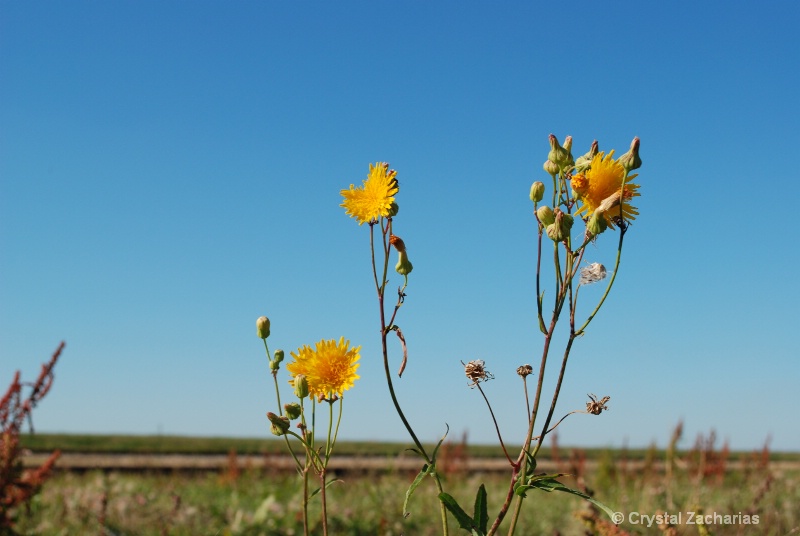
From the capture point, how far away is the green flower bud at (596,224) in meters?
1.83

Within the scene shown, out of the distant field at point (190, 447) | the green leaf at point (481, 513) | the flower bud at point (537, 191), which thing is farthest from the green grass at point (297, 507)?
the distant field at point (190, 447)

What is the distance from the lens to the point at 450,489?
7.64 metres

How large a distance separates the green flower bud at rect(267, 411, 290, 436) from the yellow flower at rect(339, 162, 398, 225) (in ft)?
1.81

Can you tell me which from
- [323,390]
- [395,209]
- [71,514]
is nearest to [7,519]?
[71,514]

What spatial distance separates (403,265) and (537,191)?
0.39m

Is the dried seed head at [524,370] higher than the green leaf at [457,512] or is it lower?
higher

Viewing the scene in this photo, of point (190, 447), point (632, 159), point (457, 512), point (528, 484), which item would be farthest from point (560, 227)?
Result: point (190, 447)

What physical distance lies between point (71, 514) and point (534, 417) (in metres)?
5.12

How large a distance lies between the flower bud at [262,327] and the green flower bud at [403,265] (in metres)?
0.49

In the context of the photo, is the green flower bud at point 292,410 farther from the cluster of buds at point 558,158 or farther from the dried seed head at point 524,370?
the cluster of buds at point 558,158

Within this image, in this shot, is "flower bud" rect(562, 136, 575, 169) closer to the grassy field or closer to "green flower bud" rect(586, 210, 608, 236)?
"green flower bud" rect(586, 210, 608, 236)

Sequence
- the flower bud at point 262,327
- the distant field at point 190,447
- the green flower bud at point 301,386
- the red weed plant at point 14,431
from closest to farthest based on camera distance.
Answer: the green flower bud at point 301,386, the flower bud at point 262,327, the red weed plant at point 14,431, the distant field at point 190,447

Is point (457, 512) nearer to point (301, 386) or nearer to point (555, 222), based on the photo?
point (301, 386)

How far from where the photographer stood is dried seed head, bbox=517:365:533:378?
1903mm
